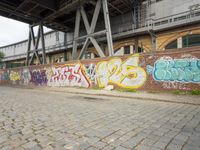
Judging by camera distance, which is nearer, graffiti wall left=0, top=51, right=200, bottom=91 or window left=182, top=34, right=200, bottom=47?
graffiti wall left=0, top=51, right=200, bottom=91

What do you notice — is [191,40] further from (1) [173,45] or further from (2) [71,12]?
(2) [71,12]

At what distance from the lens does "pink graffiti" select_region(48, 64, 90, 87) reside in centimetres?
1439

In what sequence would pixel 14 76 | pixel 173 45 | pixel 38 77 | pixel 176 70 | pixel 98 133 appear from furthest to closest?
pixel 14 76 < pixel 38 77 < pixel 173 45 < pixel 176 70 < pixel 98 133

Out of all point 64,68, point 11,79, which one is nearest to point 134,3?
point 64,68

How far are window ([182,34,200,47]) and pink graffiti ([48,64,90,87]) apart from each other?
34.4 ft

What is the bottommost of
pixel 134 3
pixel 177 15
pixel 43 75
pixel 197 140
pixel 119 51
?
pixel 197 140

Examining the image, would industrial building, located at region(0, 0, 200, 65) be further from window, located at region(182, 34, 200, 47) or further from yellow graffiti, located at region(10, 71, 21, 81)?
yellow graffiti, located at region(10, 71, 21, 81)

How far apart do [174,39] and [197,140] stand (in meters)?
15.2

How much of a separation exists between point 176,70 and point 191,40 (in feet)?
26.3

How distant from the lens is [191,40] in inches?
600

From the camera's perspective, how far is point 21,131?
3645mm

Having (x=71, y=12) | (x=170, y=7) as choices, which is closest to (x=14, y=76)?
(x=71, y=12)

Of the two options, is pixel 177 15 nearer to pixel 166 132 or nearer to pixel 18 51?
pixel 166 132

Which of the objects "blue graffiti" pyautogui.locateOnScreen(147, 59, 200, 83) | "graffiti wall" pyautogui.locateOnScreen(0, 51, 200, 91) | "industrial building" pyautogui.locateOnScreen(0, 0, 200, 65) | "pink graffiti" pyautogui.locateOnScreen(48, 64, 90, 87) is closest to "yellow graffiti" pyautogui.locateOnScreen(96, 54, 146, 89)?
"graffiti wall" pyautogui.locateOnScreen(0, 51, 200, 91)
